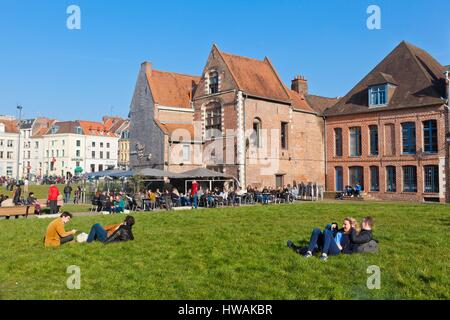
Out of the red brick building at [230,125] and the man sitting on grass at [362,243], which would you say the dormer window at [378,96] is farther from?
the man sitting on grass at [362,243]

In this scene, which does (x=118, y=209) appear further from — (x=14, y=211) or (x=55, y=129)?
(x=55, y=129)

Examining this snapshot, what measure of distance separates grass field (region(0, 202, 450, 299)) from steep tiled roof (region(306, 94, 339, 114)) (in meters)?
27.8

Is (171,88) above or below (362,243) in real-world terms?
above

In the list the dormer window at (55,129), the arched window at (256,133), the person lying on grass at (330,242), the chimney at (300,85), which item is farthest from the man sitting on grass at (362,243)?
the dormer window at (55,129)

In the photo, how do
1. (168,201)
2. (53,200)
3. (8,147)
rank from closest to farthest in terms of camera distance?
(53,200)
(168,201)
(8,147)

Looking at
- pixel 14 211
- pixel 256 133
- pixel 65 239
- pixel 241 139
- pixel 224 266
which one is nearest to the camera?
pixel 224 266

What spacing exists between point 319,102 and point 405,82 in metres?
9.67

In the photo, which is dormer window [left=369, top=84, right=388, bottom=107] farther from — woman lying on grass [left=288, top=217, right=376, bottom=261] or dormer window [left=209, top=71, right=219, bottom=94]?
woman lying on grass [left=288, top=217, right=376, bottom=261]

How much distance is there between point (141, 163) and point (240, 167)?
32.2 ft

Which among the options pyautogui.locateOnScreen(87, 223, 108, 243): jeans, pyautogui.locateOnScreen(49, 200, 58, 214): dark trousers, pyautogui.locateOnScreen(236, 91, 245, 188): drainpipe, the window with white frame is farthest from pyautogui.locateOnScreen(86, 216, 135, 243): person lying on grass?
the window with white frame

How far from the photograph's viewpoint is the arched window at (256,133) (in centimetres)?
3507

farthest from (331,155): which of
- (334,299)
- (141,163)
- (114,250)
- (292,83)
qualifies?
(334,299)

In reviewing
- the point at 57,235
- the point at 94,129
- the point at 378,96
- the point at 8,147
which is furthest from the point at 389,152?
the point at 8,147

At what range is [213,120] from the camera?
1453 inches
